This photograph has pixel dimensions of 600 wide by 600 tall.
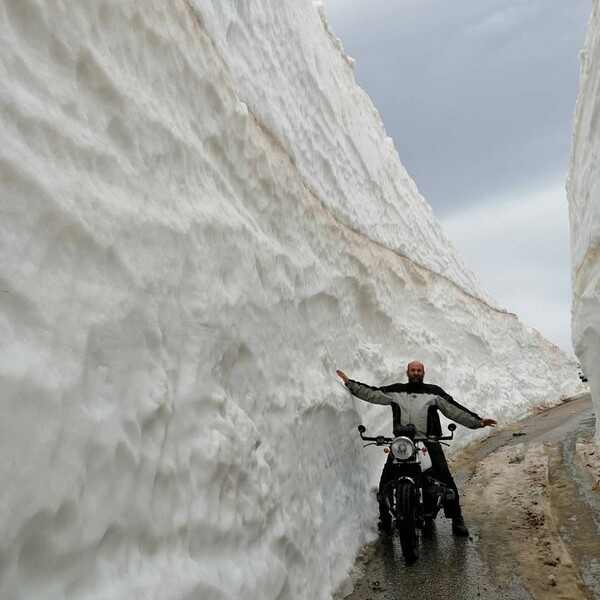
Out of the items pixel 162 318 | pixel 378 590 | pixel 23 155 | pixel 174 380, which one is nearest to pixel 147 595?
pixel 174 380

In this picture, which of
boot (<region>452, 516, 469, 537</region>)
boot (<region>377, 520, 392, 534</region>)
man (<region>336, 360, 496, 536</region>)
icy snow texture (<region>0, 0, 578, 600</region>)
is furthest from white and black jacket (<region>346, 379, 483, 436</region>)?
boot (<region>377, 520, 392, 534</region>)

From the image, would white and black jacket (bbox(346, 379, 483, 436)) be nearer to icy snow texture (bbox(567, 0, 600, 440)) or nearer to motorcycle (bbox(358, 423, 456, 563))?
motorcycle (bbox(358, 423, 456, 563))

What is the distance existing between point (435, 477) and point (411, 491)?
2.96 feet

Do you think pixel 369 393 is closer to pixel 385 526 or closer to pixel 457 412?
pixel 457 412

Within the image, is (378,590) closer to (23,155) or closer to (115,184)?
(115,184)

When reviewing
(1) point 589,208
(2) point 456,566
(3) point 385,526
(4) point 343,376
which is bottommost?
(2) point 456,566

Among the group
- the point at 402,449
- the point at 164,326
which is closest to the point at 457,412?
the point at 402,449

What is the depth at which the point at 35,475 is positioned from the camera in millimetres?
2107

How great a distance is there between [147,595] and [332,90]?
9523mm

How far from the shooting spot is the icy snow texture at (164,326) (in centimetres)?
226

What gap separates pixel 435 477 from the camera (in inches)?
226

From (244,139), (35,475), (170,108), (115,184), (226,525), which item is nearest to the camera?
(35,475)

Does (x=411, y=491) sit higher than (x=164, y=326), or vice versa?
(x=164, y=326)

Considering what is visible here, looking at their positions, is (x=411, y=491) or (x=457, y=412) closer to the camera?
(x=411, y=491)
